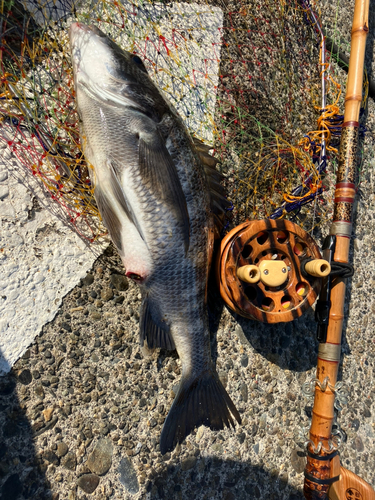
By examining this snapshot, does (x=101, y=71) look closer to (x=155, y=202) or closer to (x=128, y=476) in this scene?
(x=155, y=202)

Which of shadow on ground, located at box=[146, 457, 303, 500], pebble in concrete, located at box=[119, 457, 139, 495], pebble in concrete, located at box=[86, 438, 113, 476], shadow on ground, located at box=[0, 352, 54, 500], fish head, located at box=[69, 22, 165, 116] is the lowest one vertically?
shadow on ground, located at box=[146, 457, 303, 500]

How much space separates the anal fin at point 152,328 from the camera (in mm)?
1735

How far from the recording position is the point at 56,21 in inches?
70.4

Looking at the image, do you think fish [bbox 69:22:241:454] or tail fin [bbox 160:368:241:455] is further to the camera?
tail fin [bbox 160:368:241:455]

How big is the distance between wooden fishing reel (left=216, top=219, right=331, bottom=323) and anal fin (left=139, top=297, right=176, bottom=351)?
373 millimetres

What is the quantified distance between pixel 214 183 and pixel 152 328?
0.84 m

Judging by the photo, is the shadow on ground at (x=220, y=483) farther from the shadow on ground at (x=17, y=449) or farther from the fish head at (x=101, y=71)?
the fish head at (x=101, y=71)

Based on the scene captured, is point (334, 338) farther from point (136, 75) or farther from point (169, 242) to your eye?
point (136, 75)

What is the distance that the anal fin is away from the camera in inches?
68.3

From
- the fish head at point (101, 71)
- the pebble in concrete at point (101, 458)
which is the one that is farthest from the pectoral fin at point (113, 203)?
the pebble in concrete at point (101, 458)

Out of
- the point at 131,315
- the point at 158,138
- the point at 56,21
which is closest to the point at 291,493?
the point at 131,315

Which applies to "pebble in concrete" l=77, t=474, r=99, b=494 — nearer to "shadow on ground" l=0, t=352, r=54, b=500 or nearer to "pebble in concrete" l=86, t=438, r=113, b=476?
"pebble in concrete" l=86, t=438, r=113, b=476

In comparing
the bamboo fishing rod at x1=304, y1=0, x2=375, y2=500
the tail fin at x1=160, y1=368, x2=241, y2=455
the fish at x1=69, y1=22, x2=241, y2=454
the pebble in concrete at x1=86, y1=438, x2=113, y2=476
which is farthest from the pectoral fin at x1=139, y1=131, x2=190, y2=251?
the pebble in concrete at x1=86, y1=438, x2=113, y2=476

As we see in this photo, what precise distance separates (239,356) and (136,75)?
5.60 ft
